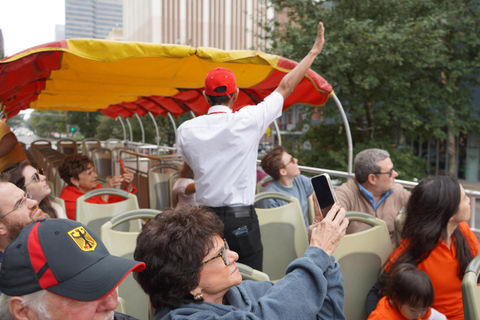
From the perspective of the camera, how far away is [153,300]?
1.39 m

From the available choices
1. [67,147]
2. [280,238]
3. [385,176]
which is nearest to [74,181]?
[280,238]

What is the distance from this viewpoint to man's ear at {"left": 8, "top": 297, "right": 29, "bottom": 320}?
1055mm

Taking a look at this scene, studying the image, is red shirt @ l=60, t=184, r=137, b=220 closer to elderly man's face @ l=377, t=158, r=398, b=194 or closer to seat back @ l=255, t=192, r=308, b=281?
seat back @ l=255, t=192, r=308, b=281

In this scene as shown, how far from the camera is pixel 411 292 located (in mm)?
2004

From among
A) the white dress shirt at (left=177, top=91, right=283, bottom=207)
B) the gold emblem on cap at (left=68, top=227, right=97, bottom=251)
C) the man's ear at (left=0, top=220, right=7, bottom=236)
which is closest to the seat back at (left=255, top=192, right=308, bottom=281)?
the white dress shirt at (left=177, top=91, right=283, bottom=207)

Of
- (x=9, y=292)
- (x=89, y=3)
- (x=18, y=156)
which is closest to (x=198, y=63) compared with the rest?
(x=18, y=156)

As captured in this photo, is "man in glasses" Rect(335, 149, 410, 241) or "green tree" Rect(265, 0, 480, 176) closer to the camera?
"man in glasses" Rect(335, 149, 410, 241)

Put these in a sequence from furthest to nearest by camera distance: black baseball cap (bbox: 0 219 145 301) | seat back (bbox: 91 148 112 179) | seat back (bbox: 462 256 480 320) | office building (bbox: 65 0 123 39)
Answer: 1. office building (bbox: 65 0 123 39)
2. seat back (bbox: 91 148 112 179)
3. seat back (bbox: 462 256 480 320)
4. black baseball cap (bbox: 0 219 145 301)

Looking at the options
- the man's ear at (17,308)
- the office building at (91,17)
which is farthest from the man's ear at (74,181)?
the office building at (91,17)

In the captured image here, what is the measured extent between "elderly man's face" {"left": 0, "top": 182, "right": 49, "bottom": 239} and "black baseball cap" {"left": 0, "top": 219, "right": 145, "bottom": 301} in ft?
3.06

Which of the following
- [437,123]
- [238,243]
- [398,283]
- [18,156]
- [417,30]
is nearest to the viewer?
[398,283]

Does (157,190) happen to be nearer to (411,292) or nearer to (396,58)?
(411,292)

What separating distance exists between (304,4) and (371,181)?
42.0 feet

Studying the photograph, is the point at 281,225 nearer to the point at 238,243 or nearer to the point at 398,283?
the point at 238,243
